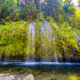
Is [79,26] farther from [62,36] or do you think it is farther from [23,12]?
[23,12]

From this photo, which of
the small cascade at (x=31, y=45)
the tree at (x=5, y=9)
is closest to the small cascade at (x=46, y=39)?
the small cascade at (x=31, y=45)

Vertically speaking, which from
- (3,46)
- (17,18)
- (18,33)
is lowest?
(3,46)

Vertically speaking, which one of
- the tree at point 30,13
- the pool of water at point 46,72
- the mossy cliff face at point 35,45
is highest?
the tree at point 30,13

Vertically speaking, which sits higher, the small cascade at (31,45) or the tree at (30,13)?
the tree at (30,13)

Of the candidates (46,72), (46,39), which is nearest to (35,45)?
(46,39)

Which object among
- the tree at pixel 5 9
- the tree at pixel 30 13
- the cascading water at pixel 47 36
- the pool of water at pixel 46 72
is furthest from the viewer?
the tree at pixel 30 13

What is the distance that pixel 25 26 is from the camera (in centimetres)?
905

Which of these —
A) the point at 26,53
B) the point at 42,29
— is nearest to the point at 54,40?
the point at 42,29

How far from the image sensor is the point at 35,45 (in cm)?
801

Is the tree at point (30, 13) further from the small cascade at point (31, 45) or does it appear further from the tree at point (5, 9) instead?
the small cascade at point (31, 45)

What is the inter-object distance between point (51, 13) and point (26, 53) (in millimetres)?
10015

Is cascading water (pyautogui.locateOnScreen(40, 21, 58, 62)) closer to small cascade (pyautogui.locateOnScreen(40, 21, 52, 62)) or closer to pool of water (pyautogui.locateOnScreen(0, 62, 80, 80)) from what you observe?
small cascade (pyautogui.locateOnScreen(40, 21, 52, 62))

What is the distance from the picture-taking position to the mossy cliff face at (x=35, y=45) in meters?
7.60

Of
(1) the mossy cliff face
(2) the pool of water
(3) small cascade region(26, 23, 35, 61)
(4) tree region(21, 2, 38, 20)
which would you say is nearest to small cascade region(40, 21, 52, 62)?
(1) the mossy cliff face
